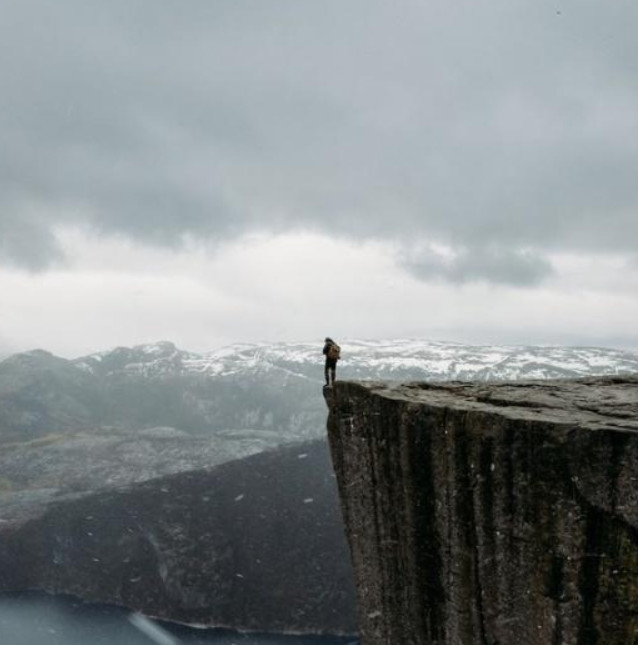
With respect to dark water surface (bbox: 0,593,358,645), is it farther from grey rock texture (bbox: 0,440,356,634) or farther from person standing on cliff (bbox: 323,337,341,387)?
person standing on cliff (bbox: 323,337,341,387)

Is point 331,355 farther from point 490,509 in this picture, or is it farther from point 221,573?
point 221,573

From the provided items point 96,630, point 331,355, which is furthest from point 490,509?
point 96,630

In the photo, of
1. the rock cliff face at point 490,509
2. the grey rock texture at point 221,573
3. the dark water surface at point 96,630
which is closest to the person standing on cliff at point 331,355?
the rock cliff face at point 490,509

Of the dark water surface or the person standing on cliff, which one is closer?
the person standing on cliff

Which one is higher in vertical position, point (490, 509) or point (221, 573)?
point (490, 509)

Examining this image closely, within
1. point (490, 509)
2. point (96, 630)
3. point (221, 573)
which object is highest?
point (490, 509)

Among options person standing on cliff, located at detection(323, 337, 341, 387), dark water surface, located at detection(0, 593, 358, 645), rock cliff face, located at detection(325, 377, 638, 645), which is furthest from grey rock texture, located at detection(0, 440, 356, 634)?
person standing on cliff, located at detection(323, 337, 341, 387)

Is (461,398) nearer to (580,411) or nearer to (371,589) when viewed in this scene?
(580,411)
